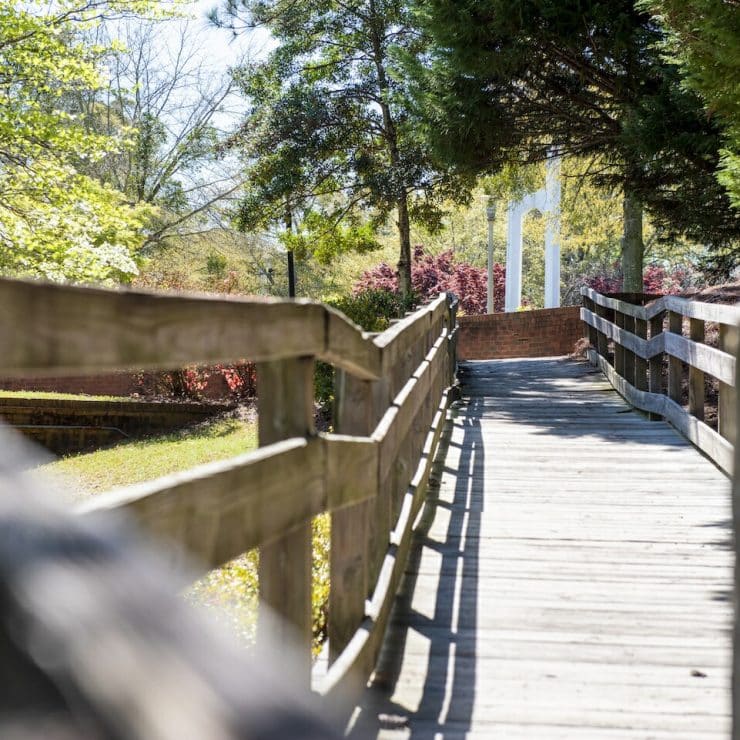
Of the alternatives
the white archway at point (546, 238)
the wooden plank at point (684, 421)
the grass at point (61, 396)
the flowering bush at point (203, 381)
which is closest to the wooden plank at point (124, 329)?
the wooden plank at point (684, 421)

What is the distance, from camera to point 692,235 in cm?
1048

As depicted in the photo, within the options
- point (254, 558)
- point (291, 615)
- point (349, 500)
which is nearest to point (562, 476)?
point (254, 558)

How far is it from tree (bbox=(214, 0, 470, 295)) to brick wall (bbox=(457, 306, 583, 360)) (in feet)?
9.01

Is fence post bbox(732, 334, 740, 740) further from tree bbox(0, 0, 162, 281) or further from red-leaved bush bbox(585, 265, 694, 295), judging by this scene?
red-leaved bush bbox(585, 265, 694, 295)

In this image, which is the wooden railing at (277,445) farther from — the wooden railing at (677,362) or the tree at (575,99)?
the tree at (575,99)

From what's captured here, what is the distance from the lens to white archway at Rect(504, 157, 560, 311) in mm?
21317

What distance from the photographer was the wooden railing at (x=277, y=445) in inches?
42.5

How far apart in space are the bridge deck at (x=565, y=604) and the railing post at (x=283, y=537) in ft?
2.39

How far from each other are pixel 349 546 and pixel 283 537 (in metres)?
0.76

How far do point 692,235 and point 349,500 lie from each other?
9.12 m

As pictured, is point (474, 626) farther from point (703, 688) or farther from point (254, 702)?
point (254, 702)

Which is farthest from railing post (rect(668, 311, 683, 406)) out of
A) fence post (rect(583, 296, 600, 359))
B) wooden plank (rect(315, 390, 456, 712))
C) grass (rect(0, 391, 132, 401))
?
grass (rect(0, 391, 132, 401))

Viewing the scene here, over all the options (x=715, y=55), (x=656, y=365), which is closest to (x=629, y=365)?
(x=656, y=365)

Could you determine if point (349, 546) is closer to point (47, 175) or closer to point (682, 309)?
point (682, 309)
